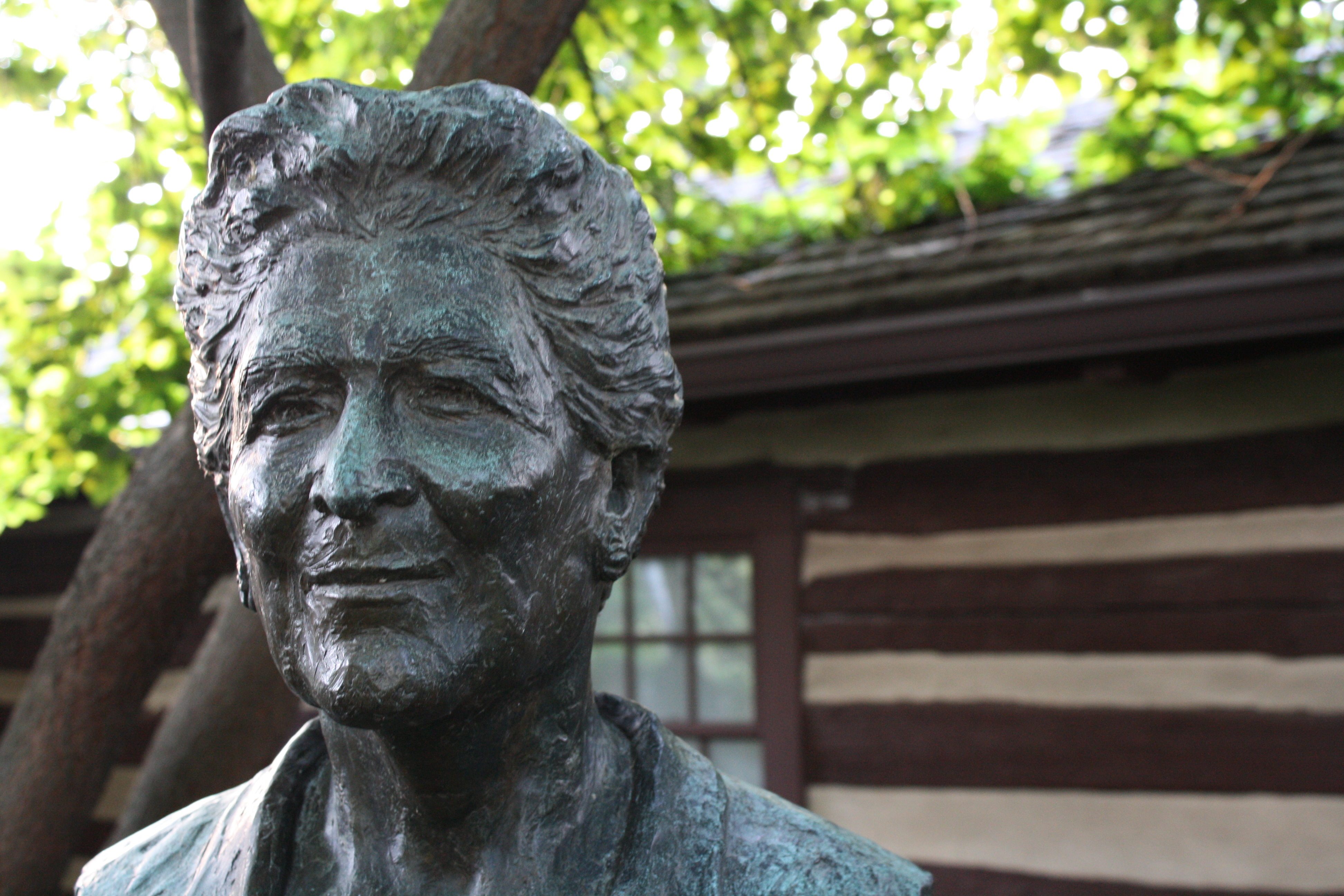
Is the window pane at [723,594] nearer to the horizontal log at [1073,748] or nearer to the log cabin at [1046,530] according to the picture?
the log cabin at [1046,530]

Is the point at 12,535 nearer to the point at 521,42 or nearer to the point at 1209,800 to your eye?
the point at 521,42

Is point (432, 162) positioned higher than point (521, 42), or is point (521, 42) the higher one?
point (521, 42)

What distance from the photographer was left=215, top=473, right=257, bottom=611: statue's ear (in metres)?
1.34

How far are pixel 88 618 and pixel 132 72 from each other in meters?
1.90

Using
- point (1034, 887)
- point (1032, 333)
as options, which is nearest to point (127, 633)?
point (1032, 333)

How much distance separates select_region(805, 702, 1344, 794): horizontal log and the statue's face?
287 centimetres

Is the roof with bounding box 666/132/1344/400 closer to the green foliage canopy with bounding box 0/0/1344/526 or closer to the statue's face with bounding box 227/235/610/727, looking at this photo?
the green foliage canopy with bounding box 0/0/1344/526

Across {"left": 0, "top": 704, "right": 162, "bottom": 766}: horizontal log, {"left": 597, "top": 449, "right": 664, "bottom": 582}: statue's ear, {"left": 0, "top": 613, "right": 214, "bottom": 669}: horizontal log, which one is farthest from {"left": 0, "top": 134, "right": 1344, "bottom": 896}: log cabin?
{"left": 0, "top": 613, "right": 214, "bottom": 669}: horizontal log

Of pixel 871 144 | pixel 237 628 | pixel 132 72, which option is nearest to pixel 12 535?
pixel 132 72

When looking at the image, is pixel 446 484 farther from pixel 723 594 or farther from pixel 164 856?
pixel 723 594

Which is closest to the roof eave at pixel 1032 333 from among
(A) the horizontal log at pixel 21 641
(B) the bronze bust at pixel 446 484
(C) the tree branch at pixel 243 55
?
(C) the tree branch at pixel 243 55

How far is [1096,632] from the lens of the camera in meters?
3.66

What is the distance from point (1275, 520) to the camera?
3480 mm

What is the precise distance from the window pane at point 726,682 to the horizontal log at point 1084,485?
2.03ft
